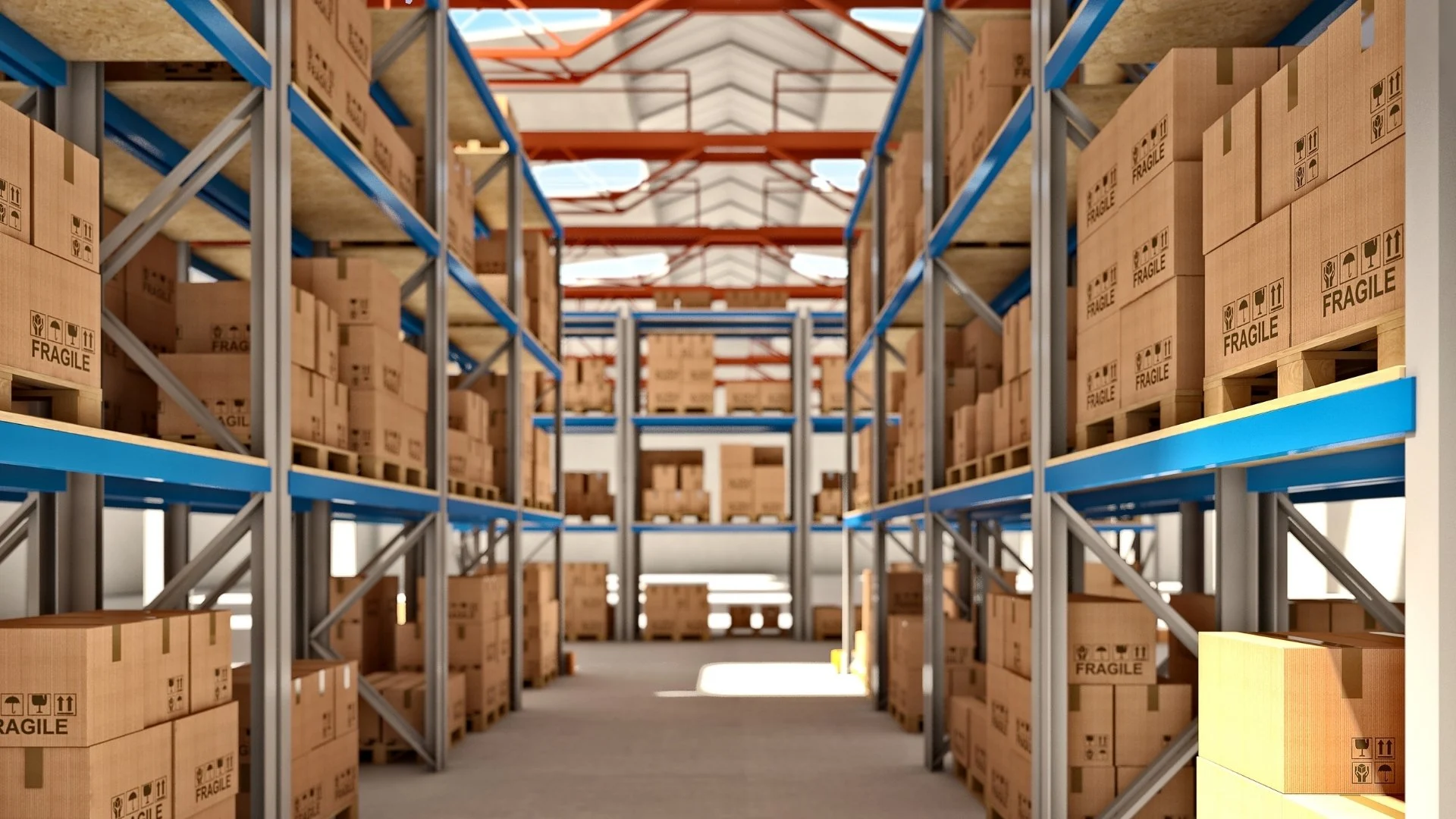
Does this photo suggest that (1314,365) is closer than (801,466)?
Yes

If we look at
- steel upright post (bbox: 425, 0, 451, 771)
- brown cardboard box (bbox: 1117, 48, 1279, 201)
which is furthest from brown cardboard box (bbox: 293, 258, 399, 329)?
brown cardboard box (bbox: 1117, 48, 1279, 201)

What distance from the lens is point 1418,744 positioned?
2.35 metres

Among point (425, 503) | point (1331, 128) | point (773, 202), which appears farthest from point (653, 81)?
point (1331, 128)

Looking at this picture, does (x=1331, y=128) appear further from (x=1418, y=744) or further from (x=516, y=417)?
(x=516, y=417)

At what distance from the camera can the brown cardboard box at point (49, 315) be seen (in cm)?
339

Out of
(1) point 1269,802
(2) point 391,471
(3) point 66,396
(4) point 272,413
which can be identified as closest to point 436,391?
(2) point 391,471

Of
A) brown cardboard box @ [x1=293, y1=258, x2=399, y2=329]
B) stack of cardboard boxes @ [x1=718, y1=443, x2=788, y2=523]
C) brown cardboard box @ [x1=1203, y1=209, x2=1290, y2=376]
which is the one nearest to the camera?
brown cardboard box @ [x1=1203, y1=209, x2=1290, y2=376]

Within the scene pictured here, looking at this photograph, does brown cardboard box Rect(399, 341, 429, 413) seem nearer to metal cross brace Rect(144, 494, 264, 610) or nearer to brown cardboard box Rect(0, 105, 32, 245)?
metal cross brace Rect(144, 494, 264, 610)

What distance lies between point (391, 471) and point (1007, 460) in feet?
11.2

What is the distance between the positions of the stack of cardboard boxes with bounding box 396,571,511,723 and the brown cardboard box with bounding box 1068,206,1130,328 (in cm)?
594

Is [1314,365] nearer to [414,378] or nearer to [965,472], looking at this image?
[965,472]

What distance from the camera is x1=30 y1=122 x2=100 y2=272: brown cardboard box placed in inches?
139

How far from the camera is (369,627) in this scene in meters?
9.34

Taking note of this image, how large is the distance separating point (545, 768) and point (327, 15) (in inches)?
185
